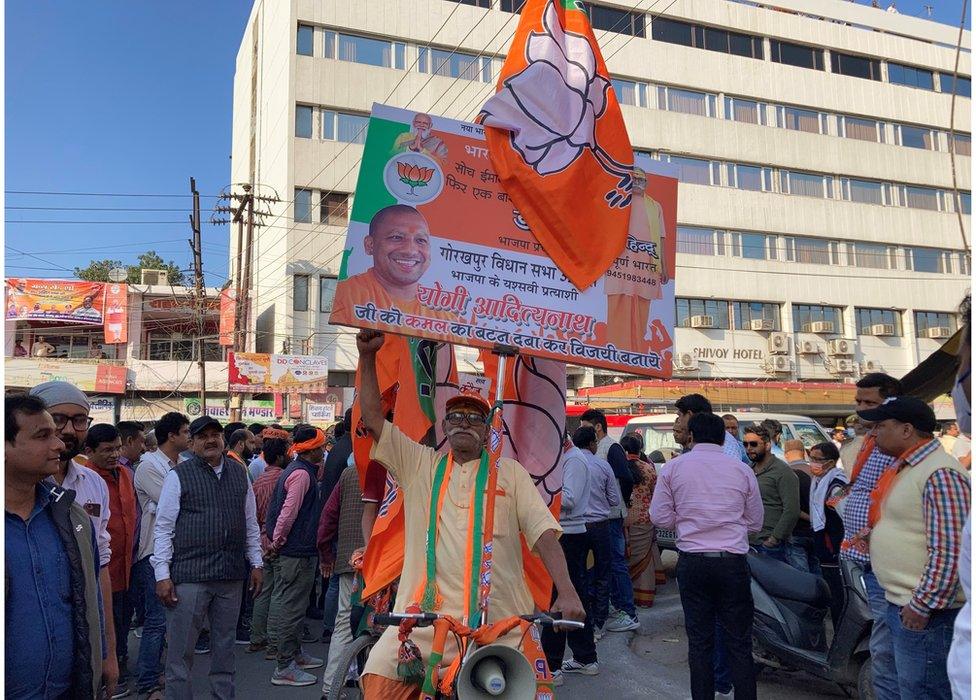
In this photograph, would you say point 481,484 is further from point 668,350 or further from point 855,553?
point 855,553

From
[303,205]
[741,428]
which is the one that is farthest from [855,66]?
[741,428]

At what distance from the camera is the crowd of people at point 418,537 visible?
2904 millimetres

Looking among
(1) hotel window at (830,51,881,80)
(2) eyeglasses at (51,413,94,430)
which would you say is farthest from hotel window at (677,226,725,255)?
(2) eyeglasses at (51,413,94,430)

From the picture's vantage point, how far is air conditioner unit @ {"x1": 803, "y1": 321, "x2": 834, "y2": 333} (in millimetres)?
35375

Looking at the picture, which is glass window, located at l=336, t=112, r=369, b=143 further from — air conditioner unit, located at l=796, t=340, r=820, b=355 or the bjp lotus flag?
the bjp lotus flag

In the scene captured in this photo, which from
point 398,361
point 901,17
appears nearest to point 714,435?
point 398,361

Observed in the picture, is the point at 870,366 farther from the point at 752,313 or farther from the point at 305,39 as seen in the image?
the point at 305,39

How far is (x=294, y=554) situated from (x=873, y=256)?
37.5 metres

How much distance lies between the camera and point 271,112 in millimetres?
31859

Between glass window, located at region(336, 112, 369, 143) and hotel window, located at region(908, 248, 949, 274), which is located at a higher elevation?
glass window, located at region(336, 112, 369, 143)

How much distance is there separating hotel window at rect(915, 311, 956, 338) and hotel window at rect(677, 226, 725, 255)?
1199 cm

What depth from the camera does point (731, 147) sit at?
34.9 m

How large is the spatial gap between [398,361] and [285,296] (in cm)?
2588

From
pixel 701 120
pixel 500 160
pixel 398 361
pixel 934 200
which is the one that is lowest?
pixel 398 361
